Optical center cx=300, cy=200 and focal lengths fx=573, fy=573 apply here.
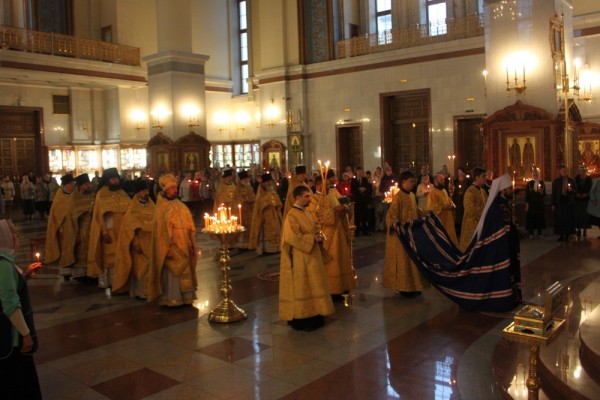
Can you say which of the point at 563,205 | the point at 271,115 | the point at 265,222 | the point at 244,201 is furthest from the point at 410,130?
the point at 265,222

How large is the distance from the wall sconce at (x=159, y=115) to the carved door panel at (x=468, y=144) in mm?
9213

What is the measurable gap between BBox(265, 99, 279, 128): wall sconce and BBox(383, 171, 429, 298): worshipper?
13.9 m

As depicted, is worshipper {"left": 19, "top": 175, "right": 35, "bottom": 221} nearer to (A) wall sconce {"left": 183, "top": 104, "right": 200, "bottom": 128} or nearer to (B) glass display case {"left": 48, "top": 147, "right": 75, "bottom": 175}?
(B) glass display case {"left": 48, "top": 147, "right": 75, "bottom": 175}

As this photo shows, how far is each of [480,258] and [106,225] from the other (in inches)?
206

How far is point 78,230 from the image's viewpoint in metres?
8.98

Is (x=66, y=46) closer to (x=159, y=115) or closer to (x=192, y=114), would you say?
(x=159, y=115)

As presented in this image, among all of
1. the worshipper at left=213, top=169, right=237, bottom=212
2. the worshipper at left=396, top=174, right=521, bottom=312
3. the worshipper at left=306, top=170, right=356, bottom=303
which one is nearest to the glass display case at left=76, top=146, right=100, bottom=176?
the worshipper at left=213, top=169, right=237, bottom=212

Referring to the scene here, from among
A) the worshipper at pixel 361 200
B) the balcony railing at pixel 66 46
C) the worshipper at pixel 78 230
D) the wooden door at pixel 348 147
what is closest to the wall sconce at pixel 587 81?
the worshipper at pixel 361 200

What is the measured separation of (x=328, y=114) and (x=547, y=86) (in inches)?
353

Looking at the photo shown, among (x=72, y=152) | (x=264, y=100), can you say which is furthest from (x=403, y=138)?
(x=72, y=152)

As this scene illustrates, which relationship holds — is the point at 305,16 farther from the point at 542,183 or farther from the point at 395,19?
the point at 542,183

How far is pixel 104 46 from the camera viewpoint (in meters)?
20.9

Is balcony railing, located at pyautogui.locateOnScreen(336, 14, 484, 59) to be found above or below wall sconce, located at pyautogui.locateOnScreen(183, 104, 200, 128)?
above

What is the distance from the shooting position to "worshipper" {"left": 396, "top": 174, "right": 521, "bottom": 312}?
6.48 metres
